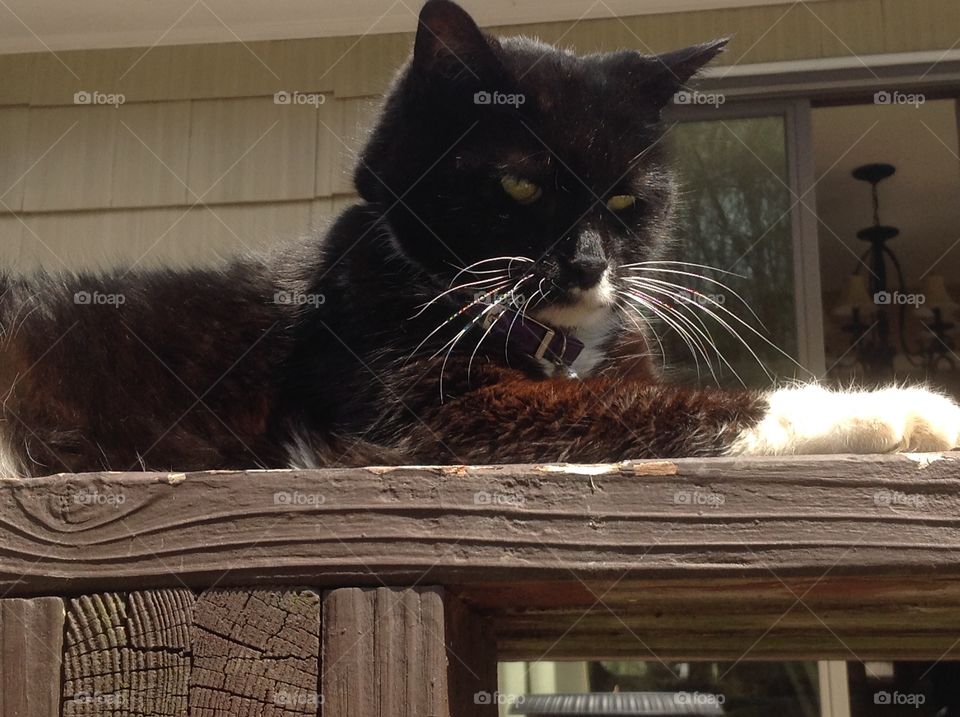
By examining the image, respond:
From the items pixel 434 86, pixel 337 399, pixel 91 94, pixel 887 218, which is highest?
pixel 887 218

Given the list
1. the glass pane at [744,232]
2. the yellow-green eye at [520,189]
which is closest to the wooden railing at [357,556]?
the yellow-green eye at [520,189]

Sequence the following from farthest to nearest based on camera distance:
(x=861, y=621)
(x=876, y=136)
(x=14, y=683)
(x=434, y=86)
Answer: (x=876, y=136) < (x=434, y=86) < (x=861, y=621) < (x=14, y=683)

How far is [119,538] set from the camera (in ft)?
3.39

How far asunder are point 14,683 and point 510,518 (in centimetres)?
50

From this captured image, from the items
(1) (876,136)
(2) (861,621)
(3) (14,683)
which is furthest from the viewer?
(1) (876,136)

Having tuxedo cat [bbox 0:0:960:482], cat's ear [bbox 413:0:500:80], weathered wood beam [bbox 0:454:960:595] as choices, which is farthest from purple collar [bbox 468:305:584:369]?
weathered wood beam [bbox 0:454:960:595]

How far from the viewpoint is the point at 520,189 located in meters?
1.77

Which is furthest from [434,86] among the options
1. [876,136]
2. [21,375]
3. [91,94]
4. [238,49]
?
[876,136]

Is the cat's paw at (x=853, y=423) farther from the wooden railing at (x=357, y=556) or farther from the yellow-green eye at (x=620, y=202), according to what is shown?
the yellow-green eye at (x=620, y=202)

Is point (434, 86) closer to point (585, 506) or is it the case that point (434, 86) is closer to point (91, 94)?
Answer: point (585, 506)

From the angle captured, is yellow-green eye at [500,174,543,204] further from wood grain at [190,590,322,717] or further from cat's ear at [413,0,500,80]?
wood grain at [190,590,322,717]

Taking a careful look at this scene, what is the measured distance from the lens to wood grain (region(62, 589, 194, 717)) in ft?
3.18

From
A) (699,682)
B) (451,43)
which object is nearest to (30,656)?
(451,43)

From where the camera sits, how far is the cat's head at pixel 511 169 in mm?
1758
